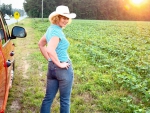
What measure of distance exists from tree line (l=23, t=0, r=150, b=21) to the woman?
68459mm

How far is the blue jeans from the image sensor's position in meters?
3.53

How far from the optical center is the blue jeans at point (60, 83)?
11.6 ft

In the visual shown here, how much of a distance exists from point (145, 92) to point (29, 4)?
71651mm

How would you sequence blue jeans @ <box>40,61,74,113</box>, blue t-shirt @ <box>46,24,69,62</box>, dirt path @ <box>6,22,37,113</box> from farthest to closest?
1. dirt path @ <box>6,22,37,113</box>
2. blue jeans @ <box>40,61,74,113</box>
3. blue t-shirt @ <box>46,24,69,62</box>

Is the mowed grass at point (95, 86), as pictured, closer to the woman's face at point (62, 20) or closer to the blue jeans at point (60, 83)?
the blue jeans at point (60, 83)

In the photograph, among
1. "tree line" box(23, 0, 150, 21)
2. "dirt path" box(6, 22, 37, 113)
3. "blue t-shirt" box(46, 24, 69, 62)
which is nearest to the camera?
"blue t-shirt" box(46, 24, 69, 62)

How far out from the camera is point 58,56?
11.3 feet

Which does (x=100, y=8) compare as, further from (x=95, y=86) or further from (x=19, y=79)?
(x=95, y=86)

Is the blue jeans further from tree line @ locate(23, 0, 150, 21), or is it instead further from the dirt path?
tree line @ locate(23, 0, 150, 21)

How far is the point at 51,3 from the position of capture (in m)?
71.2

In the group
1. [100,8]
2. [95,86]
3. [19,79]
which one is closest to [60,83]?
[95,86]

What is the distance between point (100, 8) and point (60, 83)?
7195 centimetres

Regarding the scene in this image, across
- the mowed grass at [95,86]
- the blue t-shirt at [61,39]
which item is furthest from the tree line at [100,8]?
the blue t-shirt at [61,39]

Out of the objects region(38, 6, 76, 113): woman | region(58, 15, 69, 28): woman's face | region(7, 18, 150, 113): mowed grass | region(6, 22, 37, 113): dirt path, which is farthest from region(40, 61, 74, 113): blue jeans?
region(6, 22, 37, 113): dirt path
